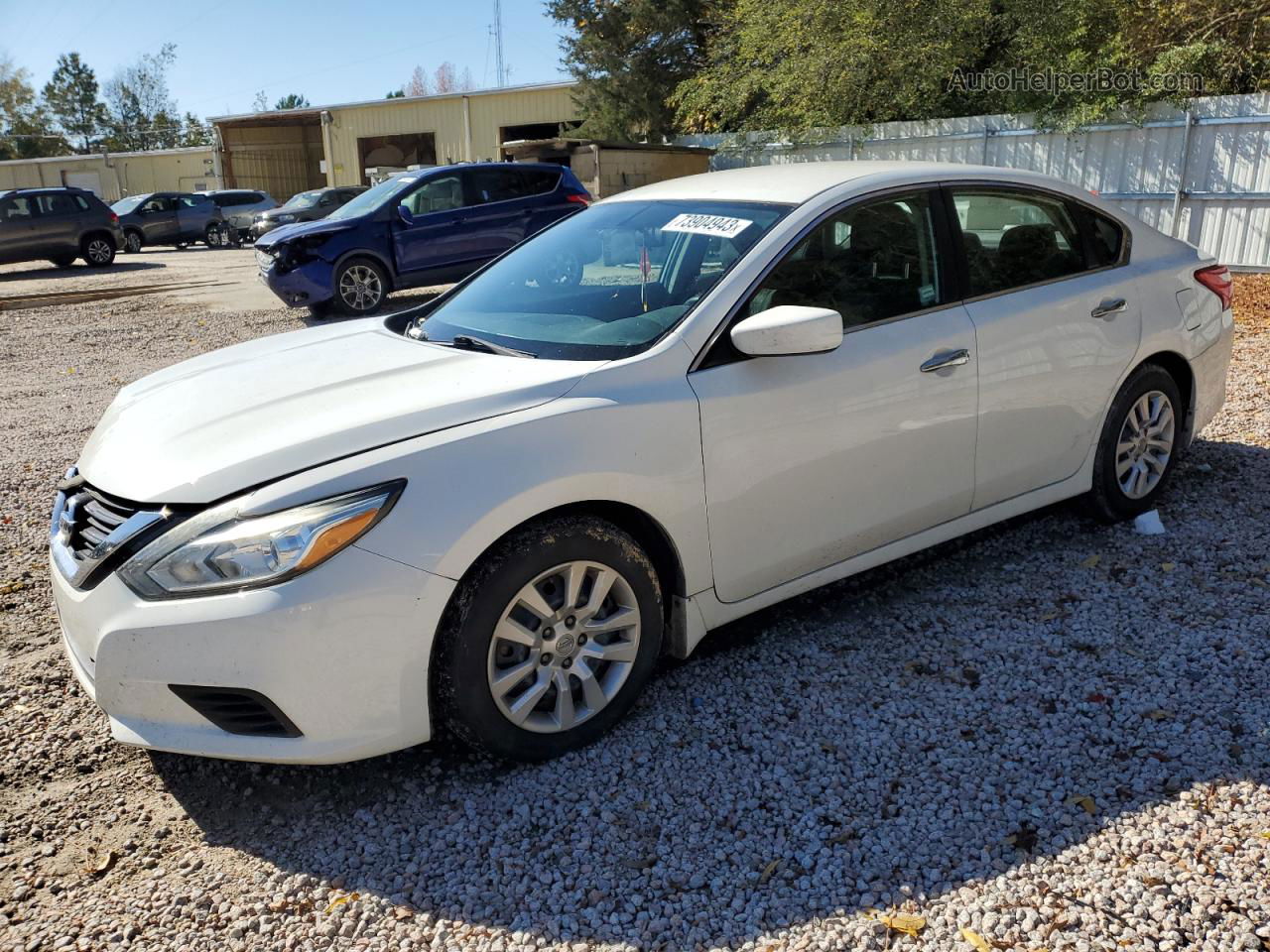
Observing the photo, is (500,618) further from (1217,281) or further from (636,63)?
(636,63)

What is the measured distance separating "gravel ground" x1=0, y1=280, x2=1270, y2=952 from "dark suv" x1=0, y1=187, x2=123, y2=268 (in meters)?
21.2

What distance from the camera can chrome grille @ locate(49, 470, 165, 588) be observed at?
266 centimetres

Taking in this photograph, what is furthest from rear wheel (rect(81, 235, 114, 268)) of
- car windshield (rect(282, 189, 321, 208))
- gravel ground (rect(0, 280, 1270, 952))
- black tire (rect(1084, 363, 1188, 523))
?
black tire (rect(1084, 363, 1188, 523))

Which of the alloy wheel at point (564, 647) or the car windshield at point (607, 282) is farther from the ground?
the car windshield at point (607, 282)

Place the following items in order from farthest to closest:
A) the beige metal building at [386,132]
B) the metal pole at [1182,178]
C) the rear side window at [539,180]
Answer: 1. the beige metal building at [386,132]
2. the metal pole at [1182,178]
3. the rear side window at [539,180]

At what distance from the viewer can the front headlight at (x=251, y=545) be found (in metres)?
2.49

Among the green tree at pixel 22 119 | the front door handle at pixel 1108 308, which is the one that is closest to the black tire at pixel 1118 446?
the front door handle at pixel 1108 308

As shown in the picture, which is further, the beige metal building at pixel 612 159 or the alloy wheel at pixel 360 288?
the beige metal building at pixel 612 159

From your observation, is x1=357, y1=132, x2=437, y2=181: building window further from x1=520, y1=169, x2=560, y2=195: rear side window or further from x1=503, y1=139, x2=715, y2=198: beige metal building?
x1=520, y1=169, x2=560, y2=195: rear side window

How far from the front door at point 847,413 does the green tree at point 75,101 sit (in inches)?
A: 3694

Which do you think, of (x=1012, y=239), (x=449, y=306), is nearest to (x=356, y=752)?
(x=449, y=306)

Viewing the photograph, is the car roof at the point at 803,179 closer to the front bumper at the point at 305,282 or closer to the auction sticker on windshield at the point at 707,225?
the auction sticker on windshield at the point at 707,225

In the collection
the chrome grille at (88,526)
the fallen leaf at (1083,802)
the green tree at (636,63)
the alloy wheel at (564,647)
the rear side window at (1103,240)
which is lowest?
the fallen leaf at (1083,802)

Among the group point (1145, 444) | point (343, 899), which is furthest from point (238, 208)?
point (343, 899)
